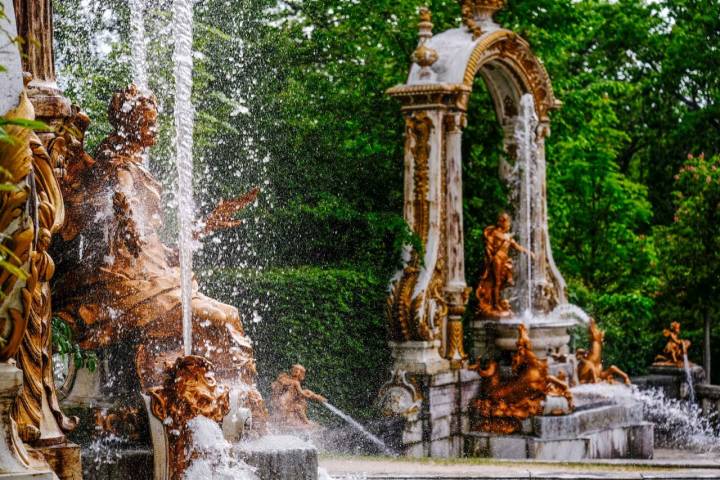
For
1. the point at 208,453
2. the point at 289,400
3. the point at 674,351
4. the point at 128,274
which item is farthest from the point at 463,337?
the point at 208,453

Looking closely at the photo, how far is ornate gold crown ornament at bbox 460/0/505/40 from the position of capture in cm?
1434

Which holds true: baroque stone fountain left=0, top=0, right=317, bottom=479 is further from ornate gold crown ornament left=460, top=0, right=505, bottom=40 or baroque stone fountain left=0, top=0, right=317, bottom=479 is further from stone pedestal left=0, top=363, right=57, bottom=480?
ornate gold crown ornament left=460, top=0, right=505, bottom=40

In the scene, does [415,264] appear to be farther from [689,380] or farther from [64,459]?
[64,459]

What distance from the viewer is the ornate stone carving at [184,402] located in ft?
22.5

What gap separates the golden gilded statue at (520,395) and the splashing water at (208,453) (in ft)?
21.3

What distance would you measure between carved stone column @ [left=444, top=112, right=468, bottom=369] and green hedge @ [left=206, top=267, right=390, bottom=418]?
2.31ft

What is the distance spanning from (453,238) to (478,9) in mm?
2745

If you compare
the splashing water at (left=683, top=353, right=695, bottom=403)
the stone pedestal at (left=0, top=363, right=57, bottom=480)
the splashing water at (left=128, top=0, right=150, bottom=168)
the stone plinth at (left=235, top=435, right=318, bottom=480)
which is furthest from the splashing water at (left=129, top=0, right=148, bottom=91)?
the splashing water at (left=683, top=353, right=695, bottom=403)

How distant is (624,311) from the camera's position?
20469 millimetres

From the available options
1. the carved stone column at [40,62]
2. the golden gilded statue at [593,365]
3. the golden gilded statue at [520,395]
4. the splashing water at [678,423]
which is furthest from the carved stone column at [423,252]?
the carved stone column at [40,62]

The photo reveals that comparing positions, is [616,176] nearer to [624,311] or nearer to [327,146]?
[624,311]

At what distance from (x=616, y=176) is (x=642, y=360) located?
158 inches

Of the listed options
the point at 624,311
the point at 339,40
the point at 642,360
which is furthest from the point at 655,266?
the point at 339,40

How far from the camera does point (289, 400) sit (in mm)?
10789
